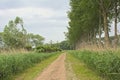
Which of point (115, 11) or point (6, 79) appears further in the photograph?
point (115, 11)

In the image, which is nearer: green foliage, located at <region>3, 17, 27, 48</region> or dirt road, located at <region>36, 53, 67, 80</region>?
dirt road, located at <region>36, 53, 67, 80</region>

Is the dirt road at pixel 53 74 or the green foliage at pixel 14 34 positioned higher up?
the green foliage at pixel 14 34

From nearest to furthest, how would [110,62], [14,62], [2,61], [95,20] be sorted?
1. [110,62]
2. [2,61]
3. [14,62]
4. [95,20]

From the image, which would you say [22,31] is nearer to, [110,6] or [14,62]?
[110,6]

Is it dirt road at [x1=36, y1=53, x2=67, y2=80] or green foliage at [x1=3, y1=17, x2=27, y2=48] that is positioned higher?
green foliage at [x1=3, y1=17, x2=27, y2=48]

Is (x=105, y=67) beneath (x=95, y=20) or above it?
beneath

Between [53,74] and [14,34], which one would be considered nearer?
[53,74]

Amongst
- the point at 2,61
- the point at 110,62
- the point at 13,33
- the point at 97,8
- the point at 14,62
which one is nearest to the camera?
the point at 110,62

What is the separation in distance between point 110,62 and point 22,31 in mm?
71999

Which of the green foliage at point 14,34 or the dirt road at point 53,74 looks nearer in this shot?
the dirt road at point 53,74

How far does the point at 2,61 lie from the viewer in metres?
18.1

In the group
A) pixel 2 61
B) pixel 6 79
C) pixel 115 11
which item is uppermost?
pixel 115 11

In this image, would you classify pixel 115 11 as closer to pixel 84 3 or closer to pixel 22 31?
pixel 84 3

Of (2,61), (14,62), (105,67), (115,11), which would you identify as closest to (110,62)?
(105,67)
